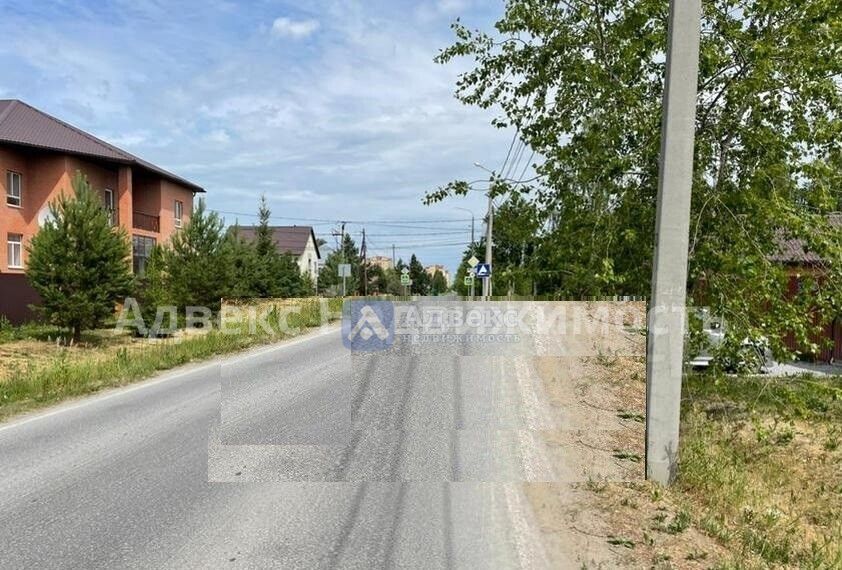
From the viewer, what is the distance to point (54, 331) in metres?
20.6

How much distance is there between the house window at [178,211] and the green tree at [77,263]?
1814cm

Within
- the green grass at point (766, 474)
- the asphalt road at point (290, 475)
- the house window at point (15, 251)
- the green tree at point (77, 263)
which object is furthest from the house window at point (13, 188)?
the green grass at point (766, 474)

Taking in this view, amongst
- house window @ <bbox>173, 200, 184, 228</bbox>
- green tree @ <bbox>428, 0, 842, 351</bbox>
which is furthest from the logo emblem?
house window @ <bbox>173, 200, 184, 228</bbox>

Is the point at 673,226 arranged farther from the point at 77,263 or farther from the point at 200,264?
the point at 200,264

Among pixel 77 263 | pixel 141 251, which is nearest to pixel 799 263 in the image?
pixel 77 263

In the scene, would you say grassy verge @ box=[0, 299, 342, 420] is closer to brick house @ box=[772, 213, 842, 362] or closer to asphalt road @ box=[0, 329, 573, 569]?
asphalt road @ box=[0, 329, 573, 569]

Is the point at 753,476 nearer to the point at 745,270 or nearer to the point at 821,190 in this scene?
the point at 745,270

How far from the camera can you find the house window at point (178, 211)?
1451 inches

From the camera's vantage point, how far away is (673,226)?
548cm

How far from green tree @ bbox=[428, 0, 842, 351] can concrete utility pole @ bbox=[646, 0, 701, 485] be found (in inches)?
25.7

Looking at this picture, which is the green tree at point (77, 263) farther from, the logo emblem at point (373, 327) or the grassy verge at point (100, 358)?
the logo emblem at point (373, 327)

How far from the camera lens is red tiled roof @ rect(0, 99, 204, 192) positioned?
2641 centimetres

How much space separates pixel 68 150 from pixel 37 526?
26.7 m

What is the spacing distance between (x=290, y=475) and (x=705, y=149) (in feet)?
20.1
